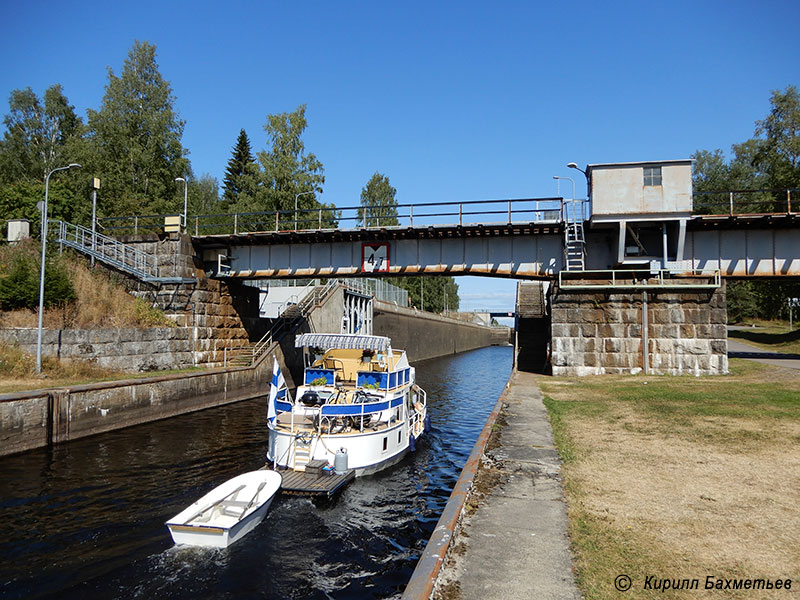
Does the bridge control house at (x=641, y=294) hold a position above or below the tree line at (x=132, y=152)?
below

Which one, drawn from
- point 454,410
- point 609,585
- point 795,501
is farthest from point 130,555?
point 454,410

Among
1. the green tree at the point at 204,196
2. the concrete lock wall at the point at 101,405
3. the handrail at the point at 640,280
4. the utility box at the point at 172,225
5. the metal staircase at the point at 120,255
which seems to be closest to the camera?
the concrete lock wall at the point at 101,405

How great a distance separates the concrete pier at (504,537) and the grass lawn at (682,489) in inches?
13.6

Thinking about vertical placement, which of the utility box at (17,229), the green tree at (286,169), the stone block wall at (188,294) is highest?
the green tree at (286,169)

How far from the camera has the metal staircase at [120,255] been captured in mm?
34625

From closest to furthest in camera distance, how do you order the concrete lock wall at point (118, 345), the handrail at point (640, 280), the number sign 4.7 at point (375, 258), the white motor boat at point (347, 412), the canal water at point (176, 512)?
the canal water at point (176, 512) < the white motor boat at point (347, 412) < the concrete lock wall at point (118, 345) < the handrail at point (640, 280) < the number sign 4.7 at point (375, 258)

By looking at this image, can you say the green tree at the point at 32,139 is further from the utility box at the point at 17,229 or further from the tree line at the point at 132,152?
the utility box at the point at 17,229

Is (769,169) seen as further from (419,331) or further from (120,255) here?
(120,255)

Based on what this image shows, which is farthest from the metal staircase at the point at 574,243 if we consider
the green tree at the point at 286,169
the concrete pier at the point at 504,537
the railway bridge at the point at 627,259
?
the green tree at the point at 286,169

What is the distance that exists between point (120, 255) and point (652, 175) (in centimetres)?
3448

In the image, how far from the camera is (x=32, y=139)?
215 ft

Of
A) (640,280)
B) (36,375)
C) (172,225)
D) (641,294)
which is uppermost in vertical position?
(172,225)

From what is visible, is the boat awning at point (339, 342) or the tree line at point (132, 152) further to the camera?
the tree line at point (132, 152)

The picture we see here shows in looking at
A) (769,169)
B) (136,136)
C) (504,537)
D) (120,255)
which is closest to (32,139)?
(136,136)
